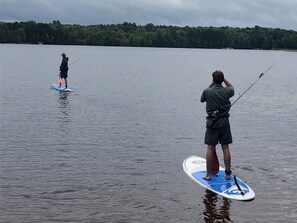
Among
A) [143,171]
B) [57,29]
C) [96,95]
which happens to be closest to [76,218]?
[143,171]

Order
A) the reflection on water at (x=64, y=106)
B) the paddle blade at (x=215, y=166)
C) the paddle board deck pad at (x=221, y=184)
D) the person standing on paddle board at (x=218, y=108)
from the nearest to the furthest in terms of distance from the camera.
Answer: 1. the paddle board deck pad at (x=221, y=184)
2. the person standing on paddle board at (x=218, y=108)
3. the paddle blade at (x=215, y=166)
4. the reflection on water at (x=64, y=106)

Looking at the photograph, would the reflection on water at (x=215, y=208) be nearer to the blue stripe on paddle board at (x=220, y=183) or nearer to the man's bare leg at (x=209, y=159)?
the blue stripe on paddle board at (x=220, y=183)

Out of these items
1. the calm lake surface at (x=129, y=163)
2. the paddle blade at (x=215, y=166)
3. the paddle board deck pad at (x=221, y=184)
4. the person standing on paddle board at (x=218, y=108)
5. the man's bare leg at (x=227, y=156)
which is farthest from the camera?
the paddle blade at (x=215, y=166)

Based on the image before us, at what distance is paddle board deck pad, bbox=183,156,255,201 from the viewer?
10.5 m

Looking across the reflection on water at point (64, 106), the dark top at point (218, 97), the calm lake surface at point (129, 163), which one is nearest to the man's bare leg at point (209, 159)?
the calm lake surface at point (129, 163)

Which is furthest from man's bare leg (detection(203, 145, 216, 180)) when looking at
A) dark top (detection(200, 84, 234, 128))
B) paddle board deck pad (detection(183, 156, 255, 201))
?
dark top (detection(200, 84, 234, 128))

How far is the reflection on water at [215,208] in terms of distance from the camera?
31.0 feet

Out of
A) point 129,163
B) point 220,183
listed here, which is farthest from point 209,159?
point 129,163

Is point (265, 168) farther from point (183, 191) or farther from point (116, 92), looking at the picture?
point (116, 92)

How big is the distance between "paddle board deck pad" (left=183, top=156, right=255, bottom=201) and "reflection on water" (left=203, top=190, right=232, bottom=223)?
13 cm

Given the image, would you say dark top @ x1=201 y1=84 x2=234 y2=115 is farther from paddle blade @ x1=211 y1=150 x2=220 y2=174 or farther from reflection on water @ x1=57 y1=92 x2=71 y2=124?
reflection on water @ x1=57 y1=92 x2=71 y2=124

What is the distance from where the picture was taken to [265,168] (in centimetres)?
1325

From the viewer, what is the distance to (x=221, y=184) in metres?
11.1

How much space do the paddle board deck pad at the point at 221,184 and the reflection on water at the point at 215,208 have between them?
0.41 ft
